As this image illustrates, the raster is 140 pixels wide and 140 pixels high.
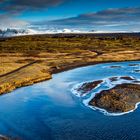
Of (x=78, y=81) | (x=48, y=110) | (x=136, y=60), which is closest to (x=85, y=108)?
(x=48, y=110)

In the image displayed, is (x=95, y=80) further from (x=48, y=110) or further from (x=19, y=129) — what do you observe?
(x=19, y=129)

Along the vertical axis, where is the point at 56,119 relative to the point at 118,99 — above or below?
below

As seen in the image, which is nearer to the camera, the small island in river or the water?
the water

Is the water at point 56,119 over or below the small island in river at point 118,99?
below

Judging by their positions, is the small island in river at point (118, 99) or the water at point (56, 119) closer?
the water at point (56, 119)

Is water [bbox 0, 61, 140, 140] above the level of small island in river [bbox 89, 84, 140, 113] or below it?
below
